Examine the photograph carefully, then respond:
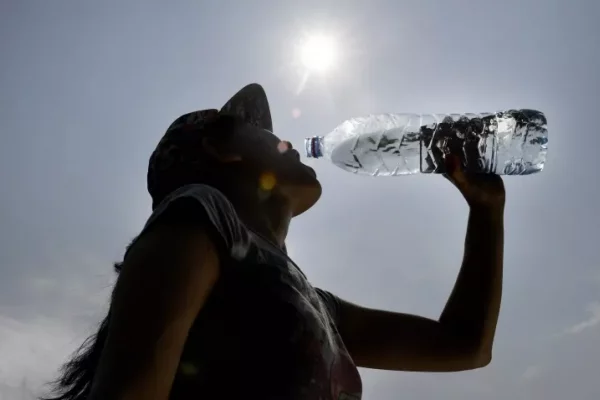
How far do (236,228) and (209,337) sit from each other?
0.33 m

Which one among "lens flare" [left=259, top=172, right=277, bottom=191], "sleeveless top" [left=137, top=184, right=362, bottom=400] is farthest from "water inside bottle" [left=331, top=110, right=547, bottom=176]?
"sleeveless top" [left=137, top=184, right=362, bottom=400]

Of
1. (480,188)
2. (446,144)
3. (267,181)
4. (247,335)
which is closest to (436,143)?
(446,144)

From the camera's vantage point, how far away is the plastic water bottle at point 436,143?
312 cm

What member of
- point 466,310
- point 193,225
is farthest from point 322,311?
point 466,310

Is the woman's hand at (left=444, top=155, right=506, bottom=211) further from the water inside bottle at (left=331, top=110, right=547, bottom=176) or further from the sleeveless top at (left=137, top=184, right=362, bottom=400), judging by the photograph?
the sleeveless top at (left=137, top=184, right=362, bottom=400)

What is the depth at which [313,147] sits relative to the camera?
12.3 ft

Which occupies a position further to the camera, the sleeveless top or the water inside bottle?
the water inside bottle

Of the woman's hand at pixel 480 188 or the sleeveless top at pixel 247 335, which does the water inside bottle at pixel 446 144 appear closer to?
the woman's hand at pixel 480 188

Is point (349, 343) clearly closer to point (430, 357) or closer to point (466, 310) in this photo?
point (430, 357)

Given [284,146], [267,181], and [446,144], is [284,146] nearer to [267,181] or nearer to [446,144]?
[267,181]

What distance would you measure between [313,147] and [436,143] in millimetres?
885

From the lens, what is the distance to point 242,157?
7.32 ft

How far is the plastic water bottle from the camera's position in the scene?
10.2 ft

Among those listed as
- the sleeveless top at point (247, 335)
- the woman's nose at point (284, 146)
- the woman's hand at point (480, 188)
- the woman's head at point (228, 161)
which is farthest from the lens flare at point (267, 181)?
the woman's hand at point (480, 188)
